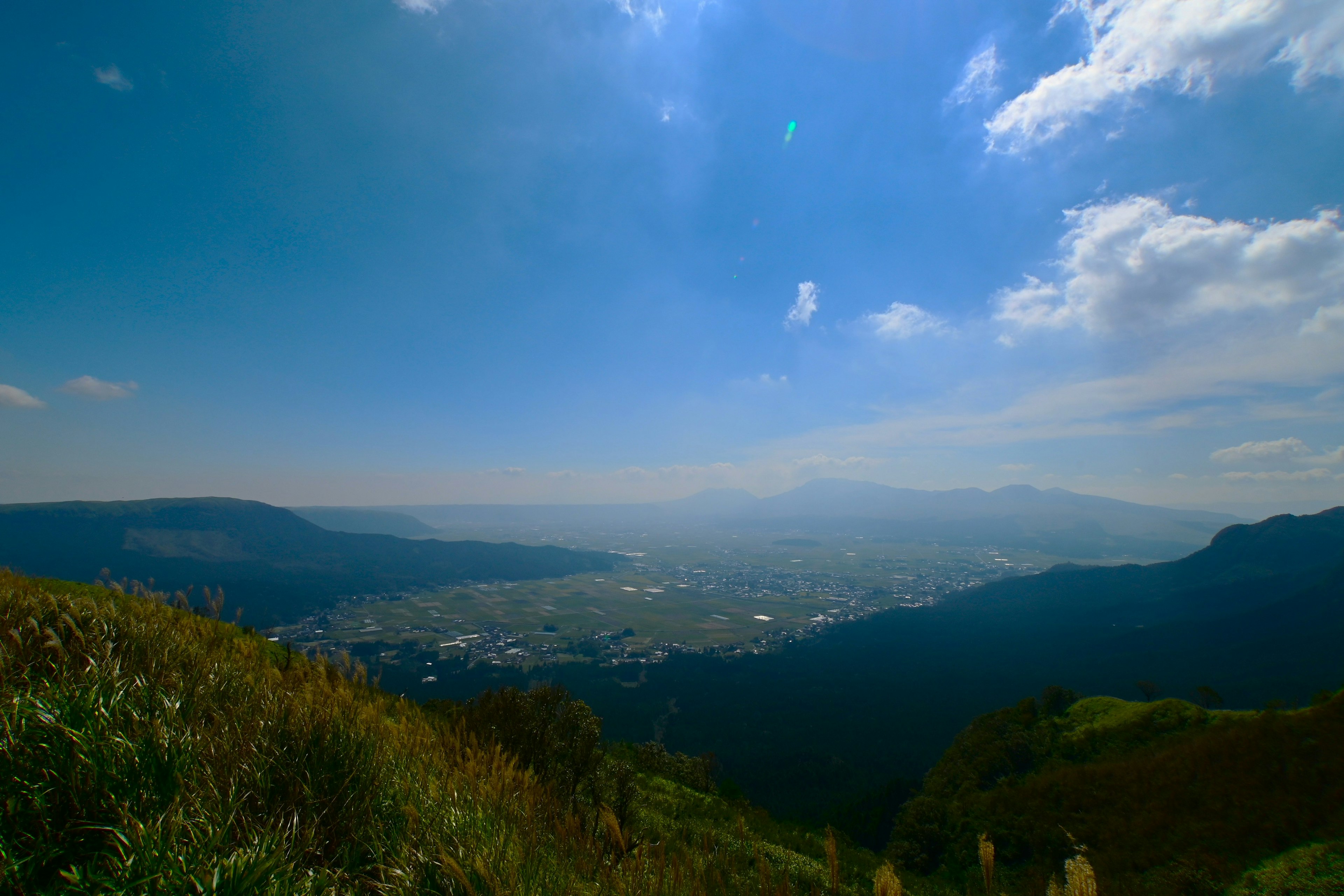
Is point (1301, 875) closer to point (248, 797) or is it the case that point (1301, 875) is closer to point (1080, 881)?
point (1080, 881)

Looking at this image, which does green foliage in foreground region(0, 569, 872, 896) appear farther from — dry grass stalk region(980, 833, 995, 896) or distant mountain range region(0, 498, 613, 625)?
distant mountain range region(0, 498, 613, 625)

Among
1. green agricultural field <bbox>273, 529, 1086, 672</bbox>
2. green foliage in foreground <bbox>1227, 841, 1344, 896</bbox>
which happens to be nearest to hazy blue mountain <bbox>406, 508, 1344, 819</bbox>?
green agricultural field <bbox>273, 529, 1086, 672</bbox>

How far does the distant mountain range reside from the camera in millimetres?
126000

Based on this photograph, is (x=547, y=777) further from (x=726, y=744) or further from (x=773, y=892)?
(x=726, y=744)

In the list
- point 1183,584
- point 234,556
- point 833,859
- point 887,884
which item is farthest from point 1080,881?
point 234,556

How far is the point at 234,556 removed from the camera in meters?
176

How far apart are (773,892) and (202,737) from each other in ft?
13.4

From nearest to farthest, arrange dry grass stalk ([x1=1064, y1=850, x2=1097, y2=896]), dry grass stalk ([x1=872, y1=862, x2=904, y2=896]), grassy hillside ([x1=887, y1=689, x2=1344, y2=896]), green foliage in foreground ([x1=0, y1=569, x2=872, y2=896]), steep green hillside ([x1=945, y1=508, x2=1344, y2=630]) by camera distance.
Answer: green foliage in foreground ([x1=0, y1=569, x2=872, y2=896]), dry grass stalk ([x1=1064, y1=850, x2=1097, y2=896]), dry grass stalk ([x1=872, y1=862, x2=904, y2=896]), grassy hillside ([x1=887, y1=689, x2=1344, y2=896]), steep green hillside ([x1=945, y1=508, x2=1344, y2=630])

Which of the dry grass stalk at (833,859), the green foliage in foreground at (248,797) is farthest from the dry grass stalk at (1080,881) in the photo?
the green foliage in foreground at (248,797)

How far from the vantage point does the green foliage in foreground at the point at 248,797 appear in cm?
239

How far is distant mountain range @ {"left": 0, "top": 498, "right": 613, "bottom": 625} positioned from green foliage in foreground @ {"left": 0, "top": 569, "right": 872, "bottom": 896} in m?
131

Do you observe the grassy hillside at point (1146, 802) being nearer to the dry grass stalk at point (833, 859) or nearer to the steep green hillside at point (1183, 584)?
the dry grass stalk at point (833, 859)

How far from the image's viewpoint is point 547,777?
7.54 m

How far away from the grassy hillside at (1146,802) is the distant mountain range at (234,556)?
12854 cm
